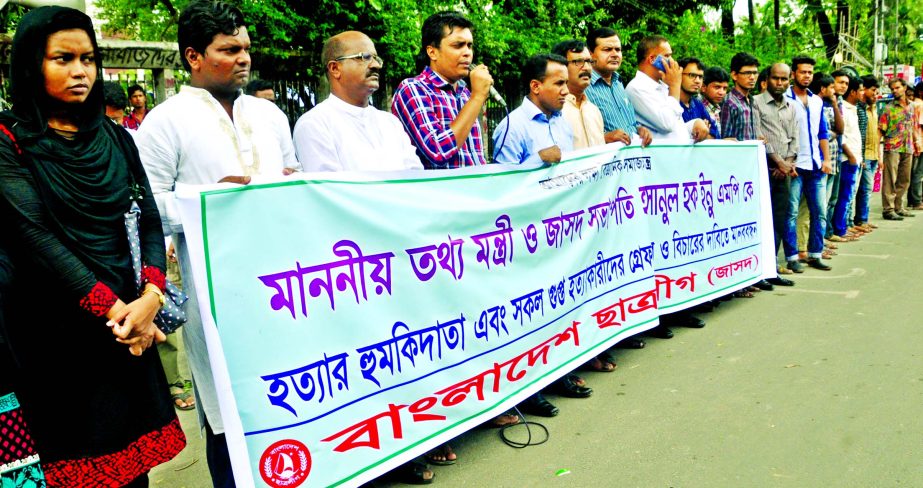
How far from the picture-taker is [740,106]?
22.2 feet

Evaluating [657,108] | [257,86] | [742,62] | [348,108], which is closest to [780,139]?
[742,62]

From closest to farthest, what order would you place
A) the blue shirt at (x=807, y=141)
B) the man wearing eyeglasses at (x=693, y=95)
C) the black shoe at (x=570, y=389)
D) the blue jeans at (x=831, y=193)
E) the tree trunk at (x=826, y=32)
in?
the black shoe at (x=570, y=389), the man wearing eyeglasses at (x=693, y=95), the blue shirt at (x=807, y=141), the blue jeans at (x=831, y=193), the tree trunk at (x=826, y=32)

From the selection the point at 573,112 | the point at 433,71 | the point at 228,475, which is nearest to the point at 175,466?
the point at 228,475

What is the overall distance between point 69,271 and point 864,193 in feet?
32.8

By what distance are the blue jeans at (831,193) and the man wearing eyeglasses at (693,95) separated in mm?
2858

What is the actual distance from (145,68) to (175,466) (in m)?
4.85

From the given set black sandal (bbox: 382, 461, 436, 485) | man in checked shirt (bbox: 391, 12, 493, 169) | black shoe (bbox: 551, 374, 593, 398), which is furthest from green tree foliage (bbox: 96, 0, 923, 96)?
black sandal (bbox: 382, 461, 436, 485)

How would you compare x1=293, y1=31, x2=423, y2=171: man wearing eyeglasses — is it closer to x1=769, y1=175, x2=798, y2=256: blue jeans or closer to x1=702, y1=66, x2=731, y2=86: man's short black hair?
x1=702, y1=66, x2=731, y2=86: man's short black hair

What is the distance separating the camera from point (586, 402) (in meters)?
4.07

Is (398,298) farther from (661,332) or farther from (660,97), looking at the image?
(660,97)

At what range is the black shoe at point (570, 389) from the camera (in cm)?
A: 413

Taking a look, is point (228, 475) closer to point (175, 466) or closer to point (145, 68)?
point (175, 466)

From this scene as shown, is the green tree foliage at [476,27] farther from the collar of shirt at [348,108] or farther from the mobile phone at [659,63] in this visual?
the collar of shirt at [348,108]

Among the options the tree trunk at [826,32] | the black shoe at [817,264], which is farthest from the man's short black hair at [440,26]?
the tree trunk at [826,32]
